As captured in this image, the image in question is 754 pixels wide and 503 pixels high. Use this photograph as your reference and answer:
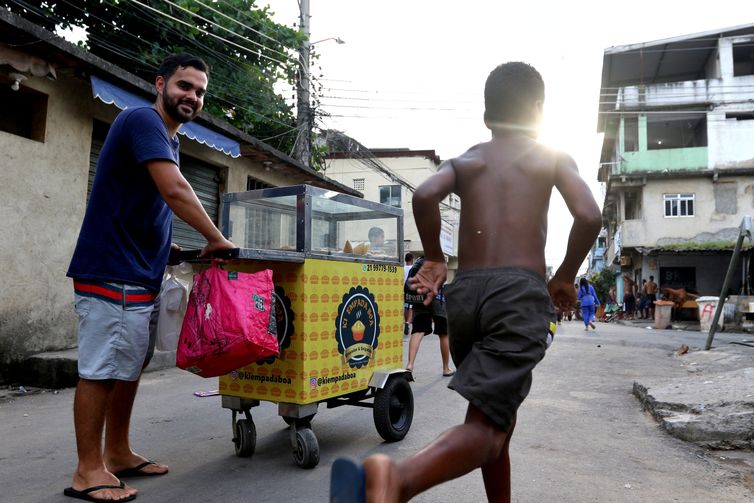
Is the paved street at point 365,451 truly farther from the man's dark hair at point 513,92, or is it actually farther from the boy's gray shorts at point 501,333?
the man's dark hair at point 513,92

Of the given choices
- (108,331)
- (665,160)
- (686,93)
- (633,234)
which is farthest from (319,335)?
(686,93)

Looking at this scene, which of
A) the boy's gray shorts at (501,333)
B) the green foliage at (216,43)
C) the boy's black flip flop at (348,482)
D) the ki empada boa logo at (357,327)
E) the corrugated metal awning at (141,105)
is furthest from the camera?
the green foliage at (216,43)

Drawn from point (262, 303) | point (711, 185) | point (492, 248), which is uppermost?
point (711, 185)

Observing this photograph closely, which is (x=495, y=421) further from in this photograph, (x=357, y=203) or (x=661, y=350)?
(x=661, y=350)

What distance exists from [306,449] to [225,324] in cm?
93

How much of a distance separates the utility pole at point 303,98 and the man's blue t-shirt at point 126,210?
1129cm

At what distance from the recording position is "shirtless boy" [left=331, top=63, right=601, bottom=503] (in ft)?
6.53

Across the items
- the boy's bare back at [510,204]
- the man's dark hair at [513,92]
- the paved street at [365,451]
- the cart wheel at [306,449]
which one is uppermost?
the man's dark hair at [513,92]

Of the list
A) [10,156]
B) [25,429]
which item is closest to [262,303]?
[25,429]

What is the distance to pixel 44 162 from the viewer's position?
683 cm

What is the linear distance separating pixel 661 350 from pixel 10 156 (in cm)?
1083

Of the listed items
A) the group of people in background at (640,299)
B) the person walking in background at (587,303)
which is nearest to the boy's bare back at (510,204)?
the person walking in background at (587,303)

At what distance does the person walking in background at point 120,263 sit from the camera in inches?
109

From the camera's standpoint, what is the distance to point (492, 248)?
217 centimetres
